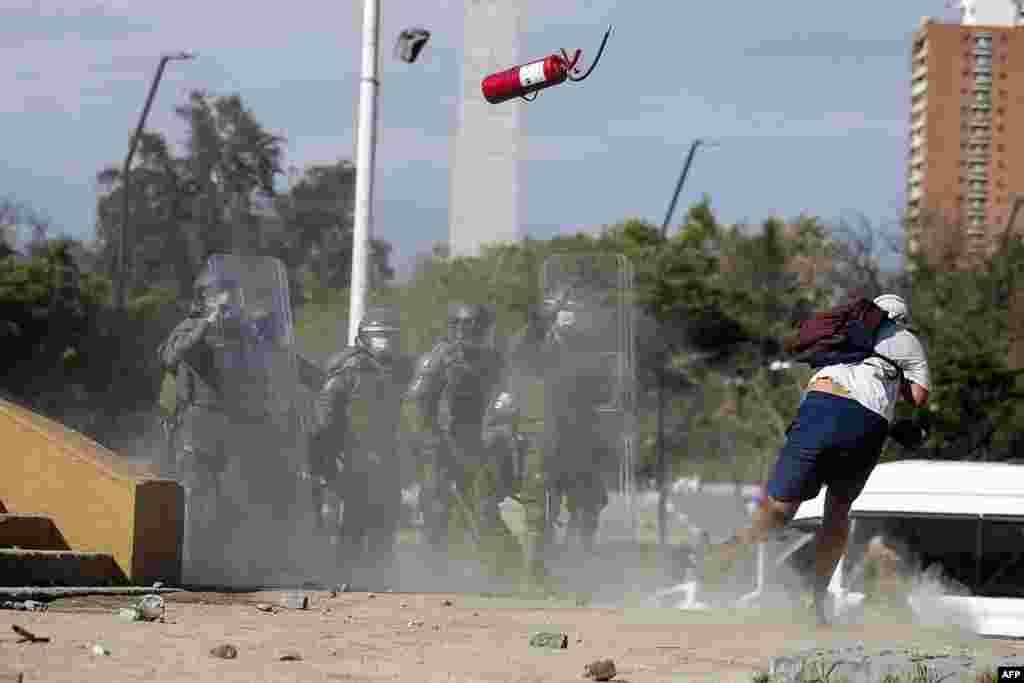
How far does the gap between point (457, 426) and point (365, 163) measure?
Answer: 10.6 ft

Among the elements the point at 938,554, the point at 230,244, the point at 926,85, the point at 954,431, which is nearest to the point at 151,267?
the point at 230,244

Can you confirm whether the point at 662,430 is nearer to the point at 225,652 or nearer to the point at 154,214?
the point at 154,214

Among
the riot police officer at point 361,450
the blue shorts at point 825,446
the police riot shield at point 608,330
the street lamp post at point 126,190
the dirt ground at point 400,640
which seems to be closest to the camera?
the dirt ground at point 400,640

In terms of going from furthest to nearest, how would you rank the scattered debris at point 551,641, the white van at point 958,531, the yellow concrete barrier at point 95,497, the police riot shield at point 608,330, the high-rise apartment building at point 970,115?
the high-rise apartment building at point 970,115 → the police riot shield at point 608,330 → the white van at point 958,531 → the yellow concrete barrier at point 95,497 → the scattered debris at point 551,641

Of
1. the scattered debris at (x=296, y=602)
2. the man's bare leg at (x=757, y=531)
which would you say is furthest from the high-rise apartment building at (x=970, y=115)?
the scattered debris at (x=296, y=602)

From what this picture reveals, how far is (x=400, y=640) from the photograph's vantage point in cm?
809

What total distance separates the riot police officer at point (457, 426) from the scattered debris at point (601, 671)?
6.25 m

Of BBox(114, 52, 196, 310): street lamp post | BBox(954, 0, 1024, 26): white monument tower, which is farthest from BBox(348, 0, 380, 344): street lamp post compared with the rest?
BBox(954, 0, 1024, 26): white monument tower

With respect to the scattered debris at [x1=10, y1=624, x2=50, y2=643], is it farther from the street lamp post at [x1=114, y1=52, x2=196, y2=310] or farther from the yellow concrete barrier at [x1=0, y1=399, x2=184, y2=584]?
the street lamp post at [x1=114, y1=52, x2=196, y2=310]

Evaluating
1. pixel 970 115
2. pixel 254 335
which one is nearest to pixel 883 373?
pixel 254 335

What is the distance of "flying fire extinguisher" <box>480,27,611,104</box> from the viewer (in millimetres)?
10961

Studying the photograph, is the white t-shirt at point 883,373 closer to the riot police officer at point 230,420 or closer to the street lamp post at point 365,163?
the riot police officer at point 230,420

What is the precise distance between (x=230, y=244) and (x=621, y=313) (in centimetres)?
2251

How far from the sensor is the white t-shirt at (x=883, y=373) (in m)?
9.05
